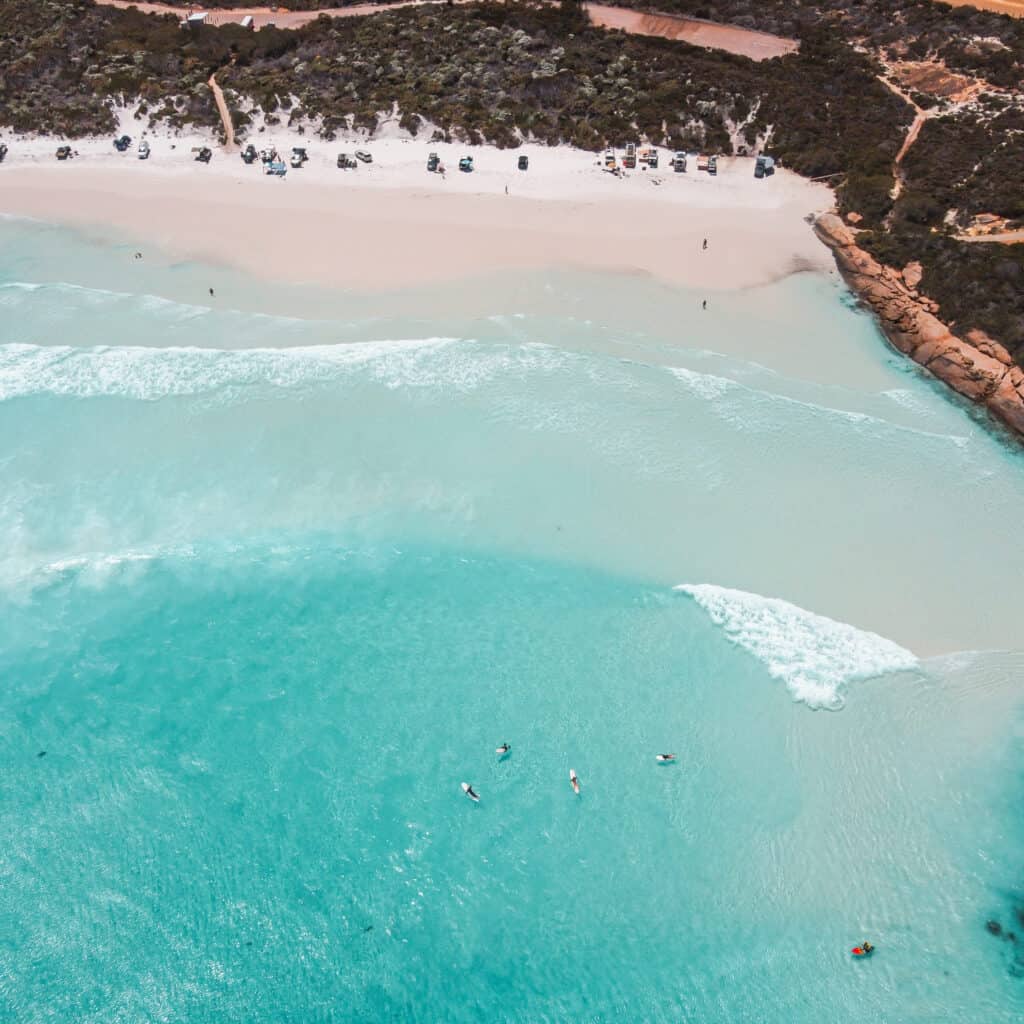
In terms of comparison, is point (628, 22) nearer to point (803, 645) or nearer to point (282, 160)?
point (282, 160)

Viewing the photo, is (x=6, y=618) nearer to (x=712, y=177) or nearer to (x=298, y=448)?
(x=298, y=448)

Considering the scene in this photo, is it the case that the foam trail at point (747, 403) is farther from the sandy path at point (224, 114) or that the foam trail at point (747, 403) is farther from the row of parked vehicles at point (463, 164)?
the sandy path at point (224, 114)

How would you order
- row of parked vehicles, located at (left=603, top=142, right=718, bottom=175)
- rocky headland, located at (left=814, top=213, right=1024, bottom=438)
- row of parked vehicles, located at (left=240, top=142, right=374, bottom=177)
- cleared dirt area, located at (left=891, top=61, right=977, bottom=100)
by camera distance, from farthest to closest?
cleared dirt area, located at (left=891, top=61, right=977, bottom=100) < row of parked vehicles, located at (left=240, top=142, right=374, bottom=177) < row of parked vehicles, located at (left=603, top=142, right=718, bottom=175) < rocky headland, located at (left=814, top=213, right=1024, bottom=438)

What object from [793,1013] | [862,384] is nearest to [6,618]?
[793,1013]

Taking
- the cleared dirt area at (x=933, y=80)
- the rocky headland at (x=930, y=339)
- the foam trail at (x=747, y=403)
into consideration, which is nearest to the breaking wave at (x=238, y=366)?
the foam trail at (x=747, y=403)

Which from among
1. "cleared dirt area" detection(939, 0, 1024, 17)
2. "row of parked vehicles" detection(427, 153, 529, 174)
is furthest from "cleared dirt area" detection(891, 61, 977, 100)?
"row of parked vehicles" detection(427, 153, 529, 174)

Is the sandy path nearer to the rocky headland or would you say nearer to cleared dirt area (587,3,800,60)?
cleared dirt area (587,3,800,60)
